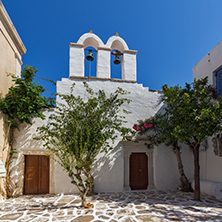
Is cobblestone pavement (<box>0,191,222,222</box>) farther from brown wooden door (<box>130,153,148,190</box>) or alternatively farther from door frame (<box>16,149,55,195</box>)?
brown wooden door (<box>130,153,148,190</box>)

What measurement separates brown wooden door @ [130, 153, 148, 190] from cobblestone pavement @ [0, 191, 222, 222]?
3.20ft

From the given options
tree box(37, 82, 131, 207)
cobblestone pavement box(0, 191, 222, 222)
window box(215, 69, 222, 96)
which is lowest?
cobblestone pavement box(0, 191, 222, 222)

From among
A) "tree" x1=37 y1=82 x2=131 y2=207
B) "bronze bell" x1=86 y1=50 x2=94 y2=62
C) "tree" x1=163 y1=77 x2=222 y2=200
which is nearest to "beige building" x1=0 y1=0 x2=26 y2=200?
"tree" x1=37 y1=82 x2=131 y2=207

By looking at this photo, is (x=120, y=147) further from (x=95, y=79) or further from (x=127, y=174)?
(x=95, y=79)

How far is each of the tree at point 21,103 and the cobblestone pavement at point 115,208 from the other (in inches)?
70.6

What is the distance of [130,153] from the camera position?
844 centimetres

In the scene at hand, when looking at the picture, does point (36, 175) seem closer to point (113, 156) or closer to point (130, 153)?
point (113, 156)

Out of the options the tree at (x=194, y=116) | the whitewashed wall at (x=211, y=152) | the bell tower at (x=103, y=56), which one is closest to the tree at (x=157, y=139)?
the whitewashed wall at (x=211, y=152)

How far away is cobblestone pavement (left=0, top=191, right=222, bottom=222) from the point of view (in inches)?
195

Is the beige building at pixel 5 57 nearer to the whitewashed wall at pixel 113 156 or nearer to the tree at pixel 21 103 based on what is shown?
the tree at pixel 21 103

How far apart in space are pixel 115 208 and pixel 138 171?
3018mm

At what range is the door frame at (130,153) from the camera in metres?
8.25

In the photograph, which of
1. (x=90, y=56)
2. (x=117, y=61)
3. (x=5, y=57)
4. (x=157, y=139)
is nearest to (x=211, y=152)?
(x=157, y=139)

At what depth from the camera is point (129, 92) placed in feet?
28.5
